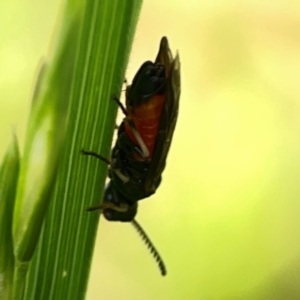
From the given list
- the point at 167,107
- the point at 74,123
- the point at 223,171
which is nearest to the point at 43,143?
the point at 74,123

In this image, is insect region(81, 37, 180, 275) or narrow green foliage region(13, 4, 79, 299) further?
insect region(81, 37, 180, 275)

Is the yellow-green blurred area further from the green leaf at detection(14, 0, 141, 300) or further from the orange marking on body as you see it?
the green leaf at detection(14, 0, 141, 300)

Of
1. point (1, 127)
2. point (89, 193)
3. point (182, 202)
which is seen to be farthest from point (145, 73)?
point (182, 202)

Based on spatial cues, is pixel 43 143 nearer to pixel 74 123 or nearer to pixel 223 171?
pixel 74 123

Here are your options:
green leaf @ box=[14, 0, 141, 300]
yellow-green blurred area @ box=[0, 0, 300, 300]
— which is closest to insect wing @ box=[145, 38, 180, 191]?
Answer: green leaf @ box=[14, 0, 141, 300]

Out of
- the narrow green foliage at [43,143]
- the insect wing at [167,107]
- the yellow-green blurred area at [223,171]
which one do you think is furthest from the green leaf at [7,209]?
the yellow-green blurred area at [223,171]
